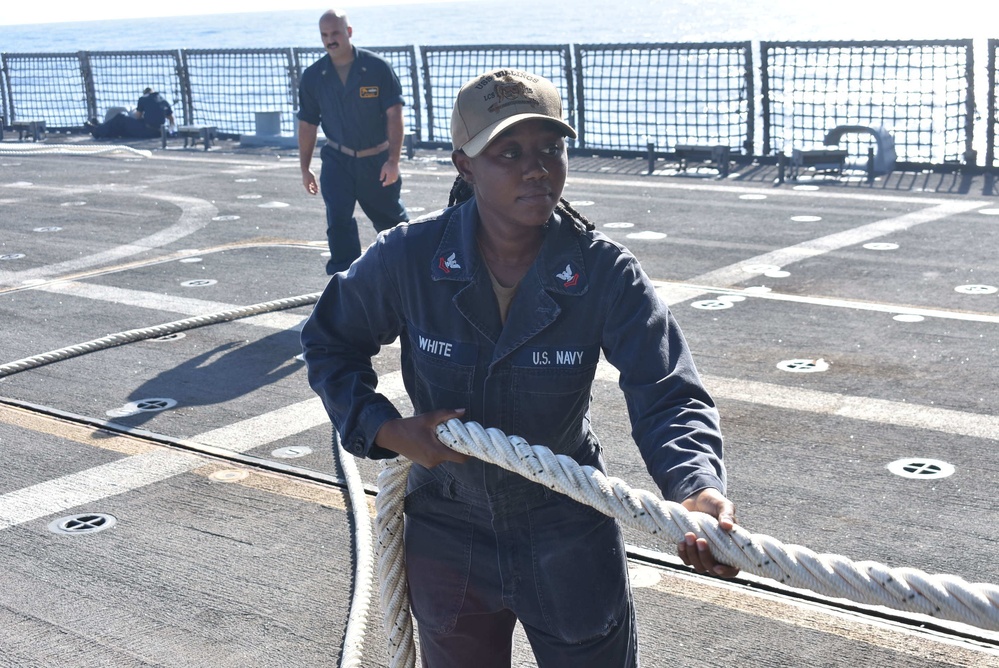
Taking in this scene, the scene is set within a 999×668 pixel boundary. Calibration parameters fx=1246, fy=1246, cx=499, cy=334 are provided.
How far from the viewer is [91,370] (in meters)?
7.77

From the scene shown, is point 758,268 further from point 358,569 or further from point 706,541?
point 706,541

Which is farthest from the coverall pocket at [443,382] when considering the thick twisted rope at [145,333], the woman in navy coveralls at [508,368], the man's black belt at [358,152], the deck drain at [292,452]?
the man's black belt at [358,152]

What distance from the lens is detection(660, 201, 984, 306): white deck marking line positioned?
9602 millimetres

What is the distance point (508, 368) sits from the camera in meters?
2.81

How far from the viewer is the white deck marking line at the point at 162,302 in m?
8.93

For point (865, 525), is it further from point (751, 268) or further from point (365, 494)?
point (751, 268)

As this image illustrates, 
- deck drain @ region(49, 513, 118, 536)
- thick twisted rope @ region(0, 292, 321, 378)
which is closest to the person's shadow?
thick twisted rope @ region(0, 292, 321, 378)

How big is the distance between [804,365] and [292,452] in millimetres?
3115

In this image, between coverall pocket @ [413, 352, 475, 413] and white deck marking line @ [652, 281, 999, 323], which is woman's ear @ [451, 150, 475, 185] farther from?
white deck marking line @ [652, 281, 999, 323]

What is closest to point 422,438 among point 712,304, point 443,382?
point 443,382

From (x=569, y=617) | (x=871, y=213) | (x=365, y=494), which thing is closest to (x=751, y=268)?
(x=871, y=213)

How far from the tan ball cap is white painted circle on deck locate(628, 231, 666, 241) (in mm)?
8957

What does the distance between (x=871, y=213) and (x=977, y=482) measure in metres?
7.64

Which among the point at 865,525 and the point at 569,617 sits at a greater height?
the point at 569,617
